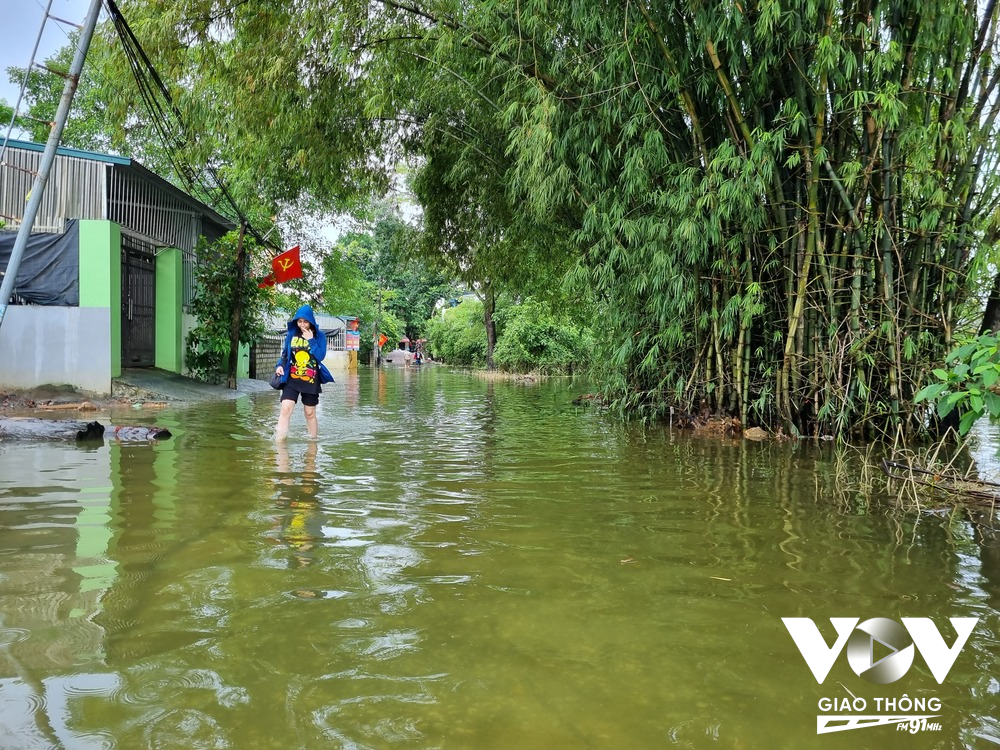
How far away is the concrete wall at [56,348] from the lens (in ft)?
34.4

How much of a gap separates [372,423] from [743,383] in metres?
4.71

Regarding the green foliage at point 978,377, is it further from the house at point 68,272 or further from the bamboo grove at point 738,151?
the house at point 68,272

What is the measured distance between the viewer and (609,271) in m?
8.51

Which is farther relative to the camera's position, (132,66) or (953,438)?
(132,66)

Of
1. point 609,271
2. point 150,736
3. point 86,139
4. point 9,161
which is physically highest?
point 86,139

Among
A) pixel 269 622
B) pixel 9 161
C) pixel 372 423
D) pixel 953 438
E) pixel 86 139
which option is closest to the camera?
pixel 269 622

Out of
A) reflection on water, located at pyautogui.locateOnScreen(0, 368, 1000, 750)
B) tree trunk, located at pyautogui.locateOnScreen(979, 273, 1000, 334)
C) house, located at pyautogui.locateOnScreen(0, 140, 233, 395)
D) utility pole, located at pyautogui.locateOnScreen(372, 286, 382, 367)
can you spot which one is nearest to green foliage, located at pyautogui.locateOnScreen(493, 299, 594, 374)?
utility pole, located at pyautogui.locateOnScreen(372, 286, 382, 367)

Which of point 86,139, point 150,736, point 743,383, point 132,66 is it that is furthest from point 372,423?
point 86,139

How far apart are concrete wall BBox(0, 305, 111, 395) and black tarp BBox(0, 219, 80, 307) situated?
182 mm

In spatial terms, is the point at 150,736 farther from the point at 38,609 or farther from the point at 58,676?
the point at 38,609

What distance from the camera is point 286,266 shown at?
14.6m

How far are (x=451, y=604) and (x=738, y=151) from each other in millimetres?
6392

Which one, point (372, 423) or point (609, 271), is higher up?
point (609, 271)

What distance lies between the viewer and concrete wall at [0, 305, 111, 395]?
10.5m
